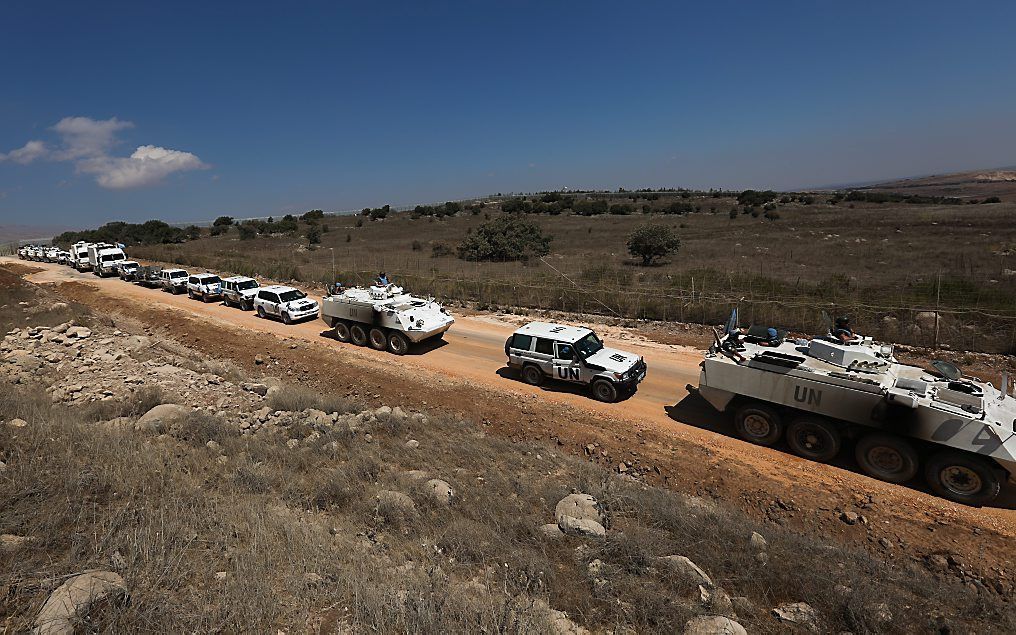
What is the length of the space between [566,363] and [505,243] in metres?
31.8

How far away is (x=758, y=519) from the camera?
312 inches

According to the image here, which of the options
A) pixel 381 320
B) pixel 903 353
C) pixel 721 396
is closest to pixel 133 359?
pixel 381 320

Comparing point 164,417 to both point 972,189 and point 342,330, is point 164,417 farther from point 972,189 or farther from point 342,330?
point 972,189

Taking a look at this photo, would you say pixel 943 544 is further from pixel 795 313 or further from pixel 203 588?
pixel 795 313

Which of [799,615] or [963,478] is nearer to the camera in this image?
[799,615]

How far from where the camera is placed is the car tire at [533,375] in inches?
535

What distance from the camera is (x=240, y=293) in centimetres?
2438

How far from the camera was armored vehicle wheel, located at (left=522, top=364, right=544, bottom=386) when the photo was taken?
13.6m

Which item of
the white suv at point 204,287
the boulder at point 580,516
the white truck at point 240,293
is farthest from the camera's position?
the white suv at point 204,287

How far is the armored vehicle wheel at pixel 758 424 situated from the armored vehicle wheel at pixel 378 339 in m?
12.1

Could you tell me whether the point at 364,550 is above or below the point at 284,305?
below

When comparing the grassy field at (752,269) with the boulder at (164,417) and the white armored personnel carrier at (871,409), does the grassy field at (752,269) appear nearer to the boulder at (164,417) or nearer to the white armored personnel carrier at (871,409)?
the white armored personnel carrier at (871,409)

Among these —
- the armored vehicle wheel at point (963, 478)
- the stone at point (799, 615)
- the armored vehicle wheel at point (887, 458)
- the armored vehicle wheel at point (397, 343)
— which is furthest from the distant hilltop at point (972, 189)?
the stone at point (799, 615)

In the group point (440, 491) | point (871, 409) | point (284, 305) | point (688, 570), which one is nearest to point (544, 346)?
point (440, 491)
